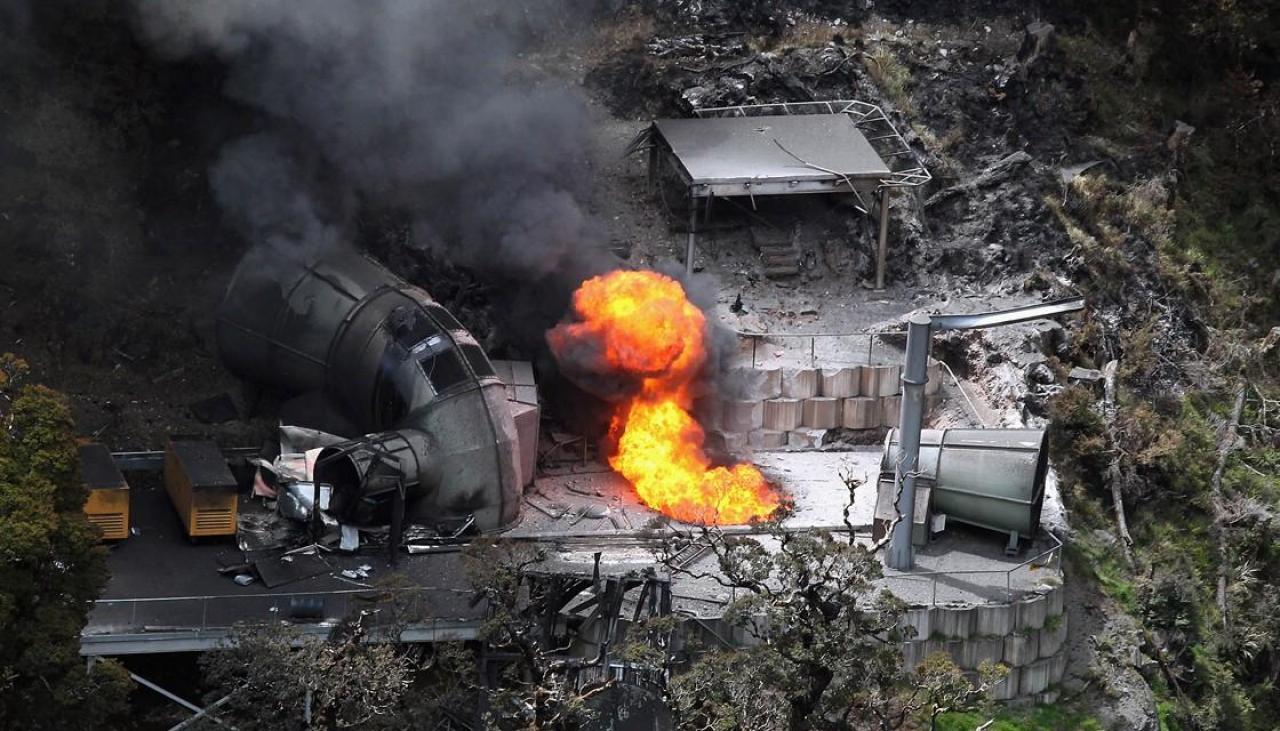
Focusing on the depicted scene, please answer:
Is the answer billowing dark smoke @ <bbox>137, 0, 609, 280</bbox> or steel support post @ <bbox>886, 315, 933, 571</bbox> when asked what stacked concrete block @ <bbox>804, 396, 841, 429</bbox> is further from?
Answer: billowing dark smoke @ <bbox>137, 0, 609, 280</bbox>

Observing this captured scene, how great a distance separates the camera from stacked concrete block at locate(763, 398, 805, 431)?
62188 millimetres

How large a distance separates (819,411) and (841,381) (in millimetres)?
923

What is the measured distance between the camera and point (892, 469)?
56938mm

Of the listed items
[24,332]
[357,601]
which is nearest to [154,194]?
[24,332]

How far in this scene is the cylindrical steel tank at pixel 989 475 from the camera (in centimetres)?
5659

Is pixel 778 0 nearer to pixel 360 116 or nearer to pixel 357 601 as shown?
pixel 360 116

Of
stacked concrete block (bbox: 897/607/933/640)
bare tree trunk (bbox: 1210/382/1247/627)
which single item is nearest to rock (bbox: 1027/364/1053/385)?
bare tree trunk (bbox: 1210/382/1247/627)

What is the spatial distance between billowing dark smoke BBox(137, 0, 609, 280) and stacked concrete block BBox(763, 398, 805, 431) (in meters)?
5.64

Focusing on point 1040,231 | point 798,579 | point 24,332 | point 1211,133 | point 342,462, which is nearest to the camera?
point 798,579

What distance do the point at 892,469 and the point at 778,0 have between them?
21.7 m

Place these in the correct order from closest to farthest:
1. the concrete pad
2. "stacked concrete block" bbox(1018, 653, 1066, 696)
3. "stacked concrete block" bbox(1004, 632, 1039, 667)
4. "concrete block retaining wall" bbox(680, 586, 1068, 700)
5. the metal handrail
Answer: "concrete block retaining wall" bbox(680, 586, 1068, 700) < "stacked concrete block" bbox(1004, 632, 1039, 667) < the metal handrail < "stacked concrete block" bbox(1018, 653, 1066, 696) < the concrete pad

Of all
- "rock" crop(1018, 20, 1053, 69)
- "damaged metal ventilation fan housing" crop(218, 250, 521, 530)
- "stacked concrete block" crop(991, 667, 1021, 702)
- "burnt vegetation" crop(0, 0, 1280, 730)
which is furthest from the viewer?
"rock" crop(1018, 20, 1053, 69)

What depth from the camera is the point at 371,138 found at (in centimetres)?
6181

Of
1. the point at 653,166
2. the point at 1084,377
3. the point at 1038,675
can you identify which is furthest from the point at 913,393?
the point at 653,166
